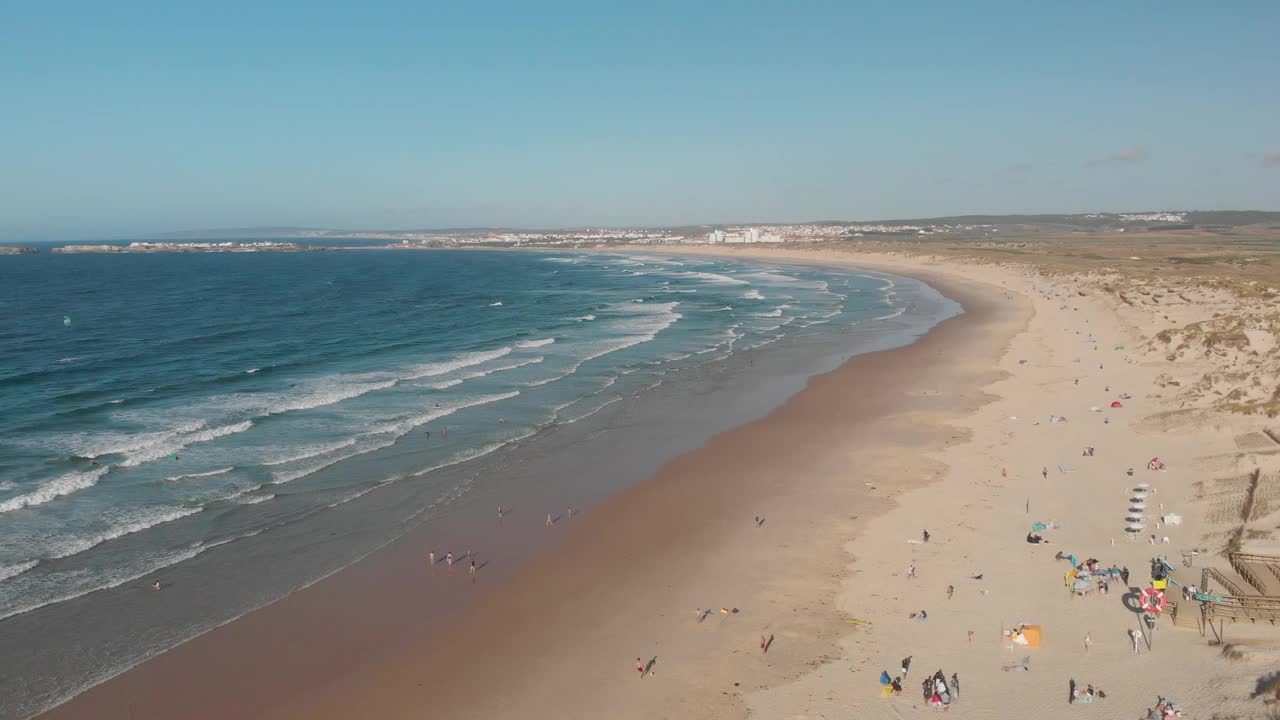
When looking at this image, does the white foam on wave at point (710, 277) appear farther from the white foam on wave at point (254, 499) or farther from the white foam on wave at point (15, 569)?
the white foam on wave at point (15, 569)

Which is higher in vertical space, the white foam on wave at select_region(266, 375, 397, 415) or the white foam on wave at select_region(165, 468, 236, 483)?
the white foam on wave at select_region(266, 375, 397, 415)

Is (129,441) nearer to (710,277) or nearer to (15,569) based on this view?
(15,569)

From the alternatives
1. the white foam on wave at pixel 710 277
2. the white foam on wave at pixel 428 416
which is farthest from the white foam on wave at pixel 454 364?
the white foam on wave at pixel 710 277

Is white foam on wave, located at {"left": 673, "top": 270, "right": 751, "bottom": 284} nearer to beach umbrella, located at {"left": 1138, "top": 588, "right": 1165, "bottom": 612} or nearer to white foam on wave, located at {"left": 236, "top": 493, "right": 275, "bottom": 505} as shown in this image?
white foam on wave, located at {"left": 236, "top": 493, "right": 275, "bottom": 505}

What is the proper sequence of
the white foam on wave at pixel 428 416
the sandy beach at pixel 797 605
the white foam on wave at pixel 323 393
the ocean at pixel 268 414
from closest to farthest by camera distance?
the sandy beach at pixel 797 605, the ocean at pixel 268 414, the white foam on wave at pixel 428 416, the white foam on wave at pixel 323 393

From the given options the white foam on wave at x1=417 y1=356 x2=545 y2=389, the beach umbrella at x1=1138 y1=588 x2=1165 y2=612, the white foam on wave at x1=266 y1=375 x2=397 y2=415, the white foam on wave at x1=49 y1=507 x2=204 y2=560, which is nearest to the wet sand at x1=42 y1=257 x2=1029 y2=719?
the beach umbrella at x1=1138 y1=588 x2=1165 y2=612

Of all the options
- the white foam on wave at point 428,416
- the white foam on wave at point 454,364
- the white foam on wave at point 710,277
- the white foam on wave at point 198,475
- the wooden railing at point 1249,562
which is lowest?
the white foam on wave at point 198,475

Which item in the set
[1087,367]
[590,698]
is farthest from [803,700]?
[1087,367]

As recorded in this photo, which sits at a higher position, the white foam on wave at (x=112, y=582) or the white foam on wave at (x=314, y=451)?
the white foam on wave at (x=314, y=451)
